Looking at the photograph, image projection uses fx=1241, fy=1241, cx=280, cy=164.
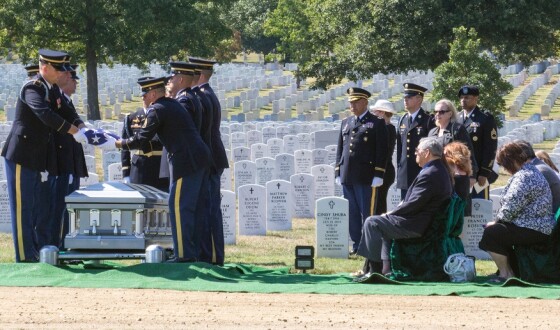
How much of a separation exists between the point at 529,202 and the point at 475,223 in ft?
7.42

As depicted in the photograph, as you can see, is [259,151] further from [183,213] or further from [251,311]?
[251,311]

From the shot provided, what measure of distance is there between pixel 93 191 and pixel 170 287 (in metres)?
1.38

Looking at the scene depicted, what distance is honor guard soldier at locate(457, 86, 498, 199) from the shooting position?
1277 centimetres

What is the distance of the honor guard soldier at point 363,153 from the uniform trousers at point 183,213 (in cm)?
245

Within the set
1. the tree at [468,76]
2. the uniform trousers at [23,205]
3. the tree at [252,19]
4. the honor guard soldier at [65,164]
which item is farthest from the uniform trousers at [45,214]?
the tree at [252,19]

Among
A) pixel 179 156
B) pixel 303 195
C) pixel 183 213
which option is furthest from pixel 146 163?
pixel 303 195

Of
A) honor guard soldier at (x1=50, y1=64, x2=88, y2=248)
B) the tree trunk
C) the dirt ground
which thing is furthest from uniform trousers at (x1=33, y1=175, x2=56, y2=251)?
the tree trunk

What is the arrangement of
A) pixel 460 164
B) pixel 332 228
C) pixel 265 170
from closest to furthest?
1. pixel 460 164
2. pixel 332 228
3. pixel 265 170

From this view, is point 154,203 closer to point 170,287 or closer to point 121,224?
point 121,224

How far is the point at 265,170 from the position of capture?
1808 cm

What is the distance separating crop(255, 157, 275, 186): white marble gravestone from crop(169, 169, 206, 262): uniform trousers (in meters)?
7.12

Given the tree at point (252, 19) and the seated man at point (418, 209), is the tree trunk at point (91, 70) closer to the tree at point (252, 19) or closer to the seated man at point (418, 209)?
the seated man at point (418, 209)

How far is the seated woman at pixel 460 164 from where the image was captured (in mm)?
11055

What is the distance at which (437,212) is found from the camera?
10562 mm
